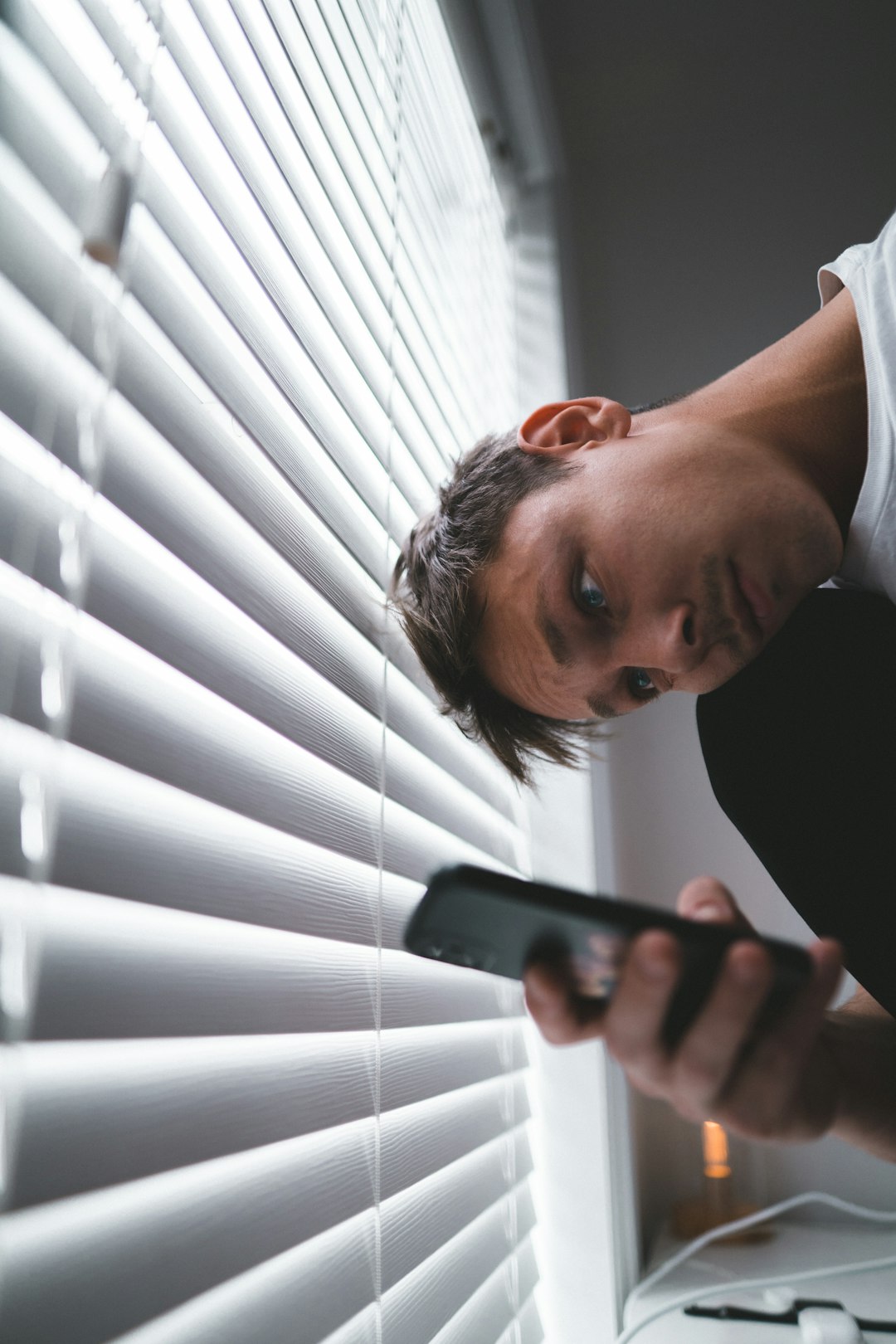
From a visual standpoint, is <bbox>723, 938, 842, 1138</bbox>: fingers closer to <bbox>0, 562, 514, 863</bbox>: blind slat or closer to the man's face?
<bbox>0, 562, 514, 863</bbox>: blind slat

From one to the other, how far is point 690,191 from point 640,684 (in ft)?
4.56

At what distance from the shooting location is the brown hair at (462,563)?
3.27 feet

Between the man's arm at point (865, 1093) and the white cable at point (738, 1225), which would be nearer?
the man's arm at point (865, 1093)

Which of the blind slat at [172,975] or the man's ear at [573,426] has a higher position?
the man's ear at [573,426]

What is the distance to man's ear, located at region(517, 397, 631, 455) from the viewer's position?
1057 millimetres

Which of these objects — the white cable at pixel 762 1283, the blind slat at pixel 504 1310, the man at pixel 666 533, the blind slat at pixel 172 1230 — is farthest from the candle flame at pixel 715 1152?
the blind slat at pixel 172 1230

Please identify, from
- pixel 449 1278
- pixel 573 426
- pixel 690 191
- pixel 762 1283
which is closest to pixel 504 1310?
pixel 449 1278

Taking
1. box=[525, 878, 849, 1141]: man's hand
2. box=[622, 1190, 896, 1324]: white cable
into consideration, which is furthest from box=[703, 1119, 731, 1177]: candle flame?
box=[525, 878, 849, 1141]: man's hand

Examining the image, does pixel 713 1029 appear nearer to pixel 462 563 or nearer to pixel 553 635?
pixel 553 635

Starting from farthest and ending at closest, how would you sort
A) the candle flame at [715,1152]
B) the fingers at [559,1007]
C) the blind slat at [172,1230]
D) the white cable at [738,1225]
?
the candle flame at [715,1152]
the white cable at [738,1225]
the fingers at [559,1007]
the blind slat at [172,1230]

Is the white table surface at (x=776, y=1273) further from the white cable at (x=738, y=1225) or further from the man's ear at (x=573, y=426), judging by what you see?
the man's ear at (x=573, y=426)

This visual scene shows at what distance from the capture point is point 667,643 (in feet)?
2.98

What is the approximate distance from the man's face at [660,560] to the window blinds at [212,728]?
0.17 metres

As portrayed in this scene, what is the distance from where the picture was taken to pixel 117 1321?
375 millimetres
